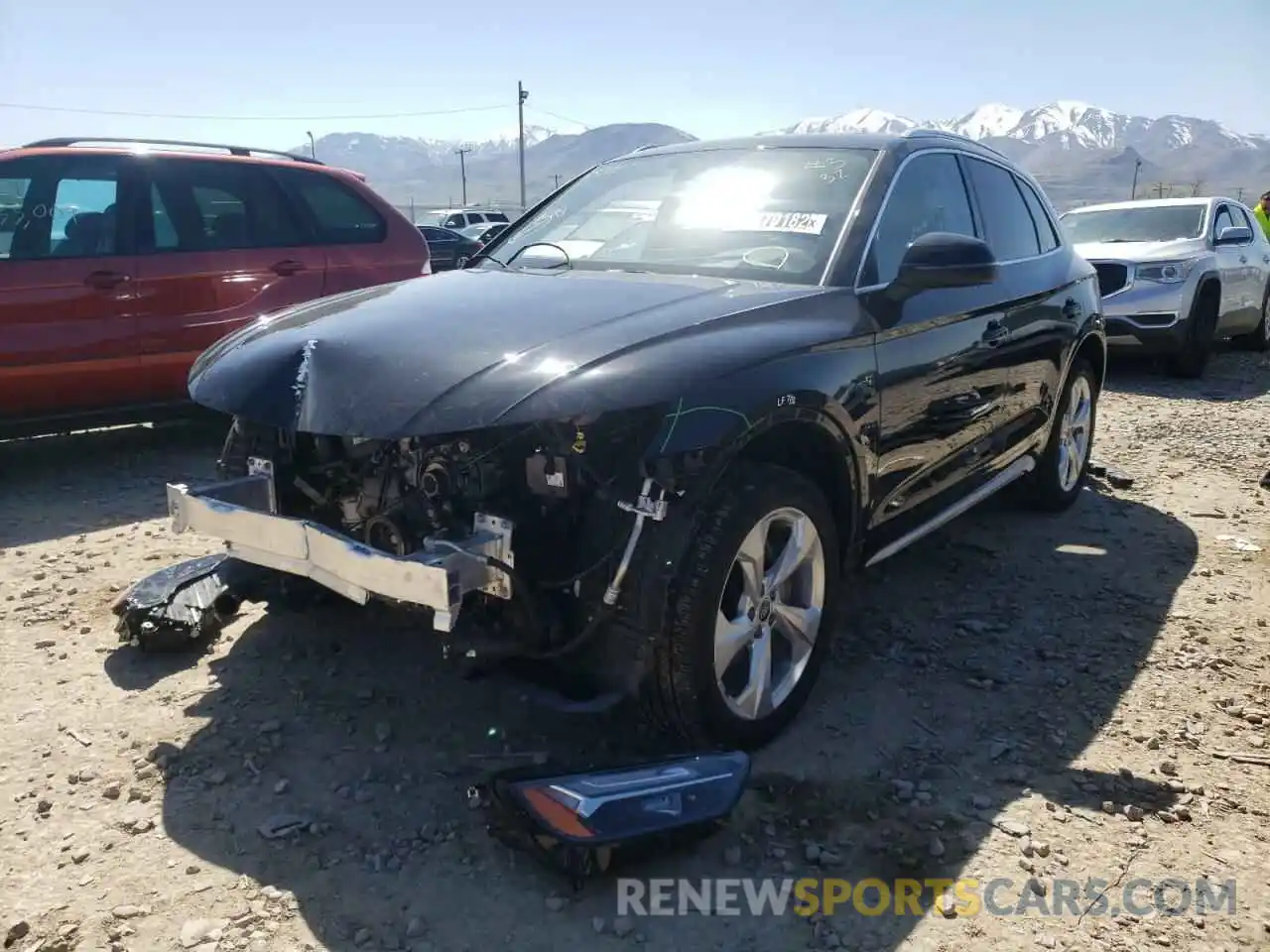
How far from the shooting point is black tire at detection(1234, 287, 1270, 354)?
1099cm

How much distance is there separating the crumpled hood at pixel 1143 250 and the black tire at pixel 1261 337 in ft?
6.07

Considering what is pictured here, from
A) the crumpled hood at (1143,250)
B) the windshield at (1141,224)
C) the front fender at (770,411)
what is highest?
the windshield at (1141,224)

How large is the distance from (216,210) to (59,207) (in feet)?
2.67

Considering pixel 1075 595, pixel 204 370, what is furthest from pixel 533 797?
pixel 1075 595

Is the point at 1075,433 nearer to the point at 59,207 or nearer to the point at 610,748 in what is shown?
the point at 610,748

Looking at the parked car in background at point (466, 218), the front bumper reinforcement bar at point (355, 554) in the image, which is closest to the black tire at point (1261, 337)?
the front bumper reinforcement bar at point (355, 554)

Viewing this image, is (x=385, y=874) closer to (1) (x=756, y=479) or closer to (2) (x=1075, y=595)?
(1) (x=756, y=479)

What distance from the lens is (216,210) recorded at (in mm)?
5809

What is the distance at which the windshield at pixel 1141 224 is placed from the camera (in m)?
10.0

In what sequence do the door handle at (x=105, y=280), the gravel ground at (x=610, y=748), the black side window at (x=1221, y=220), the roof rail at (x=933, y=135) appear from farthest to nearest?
1. the black side window at (x=1221, y=220)
2. the door handle at (x=105, y=280)
3. the roof rail at (x=933, y=135)
4. the gravel ground at (x=610, y=748)

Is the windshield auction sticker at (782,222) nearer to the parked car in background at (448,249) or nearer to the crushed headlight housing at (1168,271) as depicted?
the crushed headlight housing at (1168,271)

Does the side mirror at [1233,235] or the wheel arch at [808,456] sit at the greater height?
the side mirror at [1233,235]

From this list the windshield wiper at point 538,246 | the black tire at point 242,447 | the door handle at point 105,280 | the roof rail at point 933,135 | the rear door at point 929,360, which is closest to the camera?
the black tire at point 242,447

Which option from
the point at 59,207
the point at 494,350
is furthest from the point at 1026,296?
the point at 59,207
